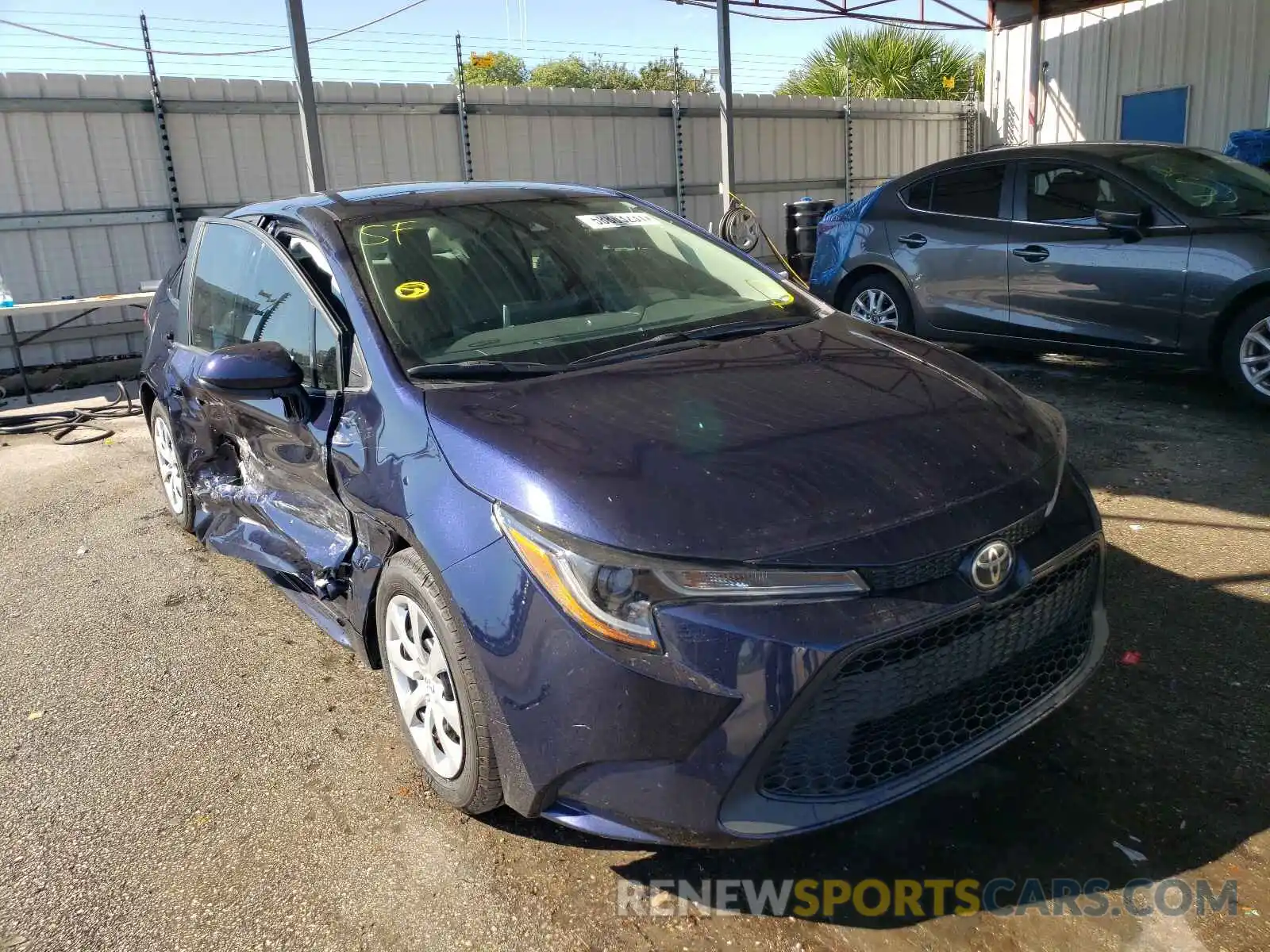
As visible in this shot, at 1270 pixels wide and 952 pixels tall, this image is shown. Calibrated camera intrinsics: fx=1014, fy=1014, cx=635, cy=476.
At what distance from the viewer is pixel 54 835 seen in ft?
8.78

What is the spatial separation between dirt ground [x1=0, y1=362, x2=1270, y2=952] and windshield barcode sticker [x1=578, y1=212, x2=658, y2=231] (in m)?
1.74

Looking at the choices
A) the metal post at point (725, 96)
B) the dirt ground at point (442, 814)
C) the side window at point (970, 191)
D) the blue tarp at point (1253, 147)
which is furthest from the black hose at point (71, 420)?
the blue tarp at point (1253, 147)

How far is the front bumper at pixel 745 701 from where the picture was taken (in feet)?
6.43

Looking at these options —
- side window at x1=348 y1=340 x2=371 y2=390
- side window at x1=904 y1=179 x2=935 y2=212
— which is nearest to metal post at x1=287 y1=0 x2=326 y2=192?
side window at x1=904 y1=179 x2=935 y2=212

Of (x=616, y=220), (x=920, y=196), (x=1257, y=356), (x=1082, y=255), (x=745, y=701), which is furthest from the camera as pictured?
(x=920, y=196)

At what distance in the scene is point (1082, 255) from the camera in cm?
609

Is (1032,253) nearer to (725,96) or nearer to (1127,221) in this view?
(1127,221)

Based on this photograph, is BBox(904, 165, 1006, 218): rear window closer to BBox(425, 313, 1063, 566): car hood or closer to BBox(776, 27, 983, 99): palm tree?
BBox(425, 313, 1063, 566): car hood

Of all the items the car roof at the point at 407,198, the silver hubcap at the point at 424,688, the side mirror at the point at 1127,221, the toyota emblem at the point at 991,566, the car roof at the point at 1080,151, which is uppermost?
the car roof at the point at 1080,151

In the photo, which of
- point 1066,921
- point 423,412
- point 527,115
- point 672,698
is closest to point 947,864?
point 1066,921

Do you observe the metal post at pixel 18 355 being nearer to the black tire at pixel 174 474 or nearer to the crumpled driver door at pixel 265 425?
the black tire at pixel 174 474

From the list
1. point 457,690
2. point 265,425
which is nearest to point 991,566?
point 457,690

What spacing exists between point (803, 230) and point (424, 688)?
969 centimetres

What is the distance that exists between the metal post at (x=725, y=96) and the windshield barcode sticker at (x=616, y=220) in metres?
8.23
